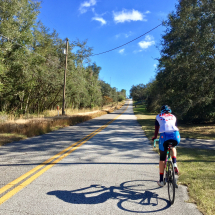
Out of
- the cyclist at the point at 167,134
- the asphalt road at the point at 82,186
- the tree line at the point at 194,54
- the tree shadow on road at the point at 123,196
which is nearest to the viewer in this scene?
the asphalt road at the point at 82,186

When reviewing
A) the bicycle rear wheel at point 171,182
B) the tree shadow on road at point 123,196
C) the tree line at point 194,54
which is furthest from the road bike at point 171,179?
the tree line at point 194,54

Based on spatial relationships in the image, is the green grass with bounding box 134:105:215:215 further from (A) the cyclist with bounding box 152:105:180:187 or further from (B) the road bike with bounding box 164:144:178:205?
(A) the cyclist with bounding box 152:105:180:187

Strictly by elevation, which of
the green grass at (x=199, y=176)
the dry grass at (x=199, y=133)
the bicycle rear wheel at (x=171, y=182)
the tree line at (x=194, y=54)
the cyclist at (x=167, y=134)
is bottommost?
the dry grass at (x=199, y=133)

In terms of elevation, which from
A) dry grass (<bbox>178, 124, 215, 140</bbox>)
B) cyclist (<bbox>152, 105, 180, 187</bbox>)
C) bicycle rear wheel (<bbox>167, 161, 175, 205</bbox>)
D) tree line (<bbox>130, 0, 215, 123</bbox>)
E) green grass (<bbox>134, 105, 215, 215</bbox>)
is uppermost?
tree line (<bbox>130, 0, 215, 123</bbox>)

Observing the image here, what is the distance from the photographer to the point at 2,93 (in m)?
20.2

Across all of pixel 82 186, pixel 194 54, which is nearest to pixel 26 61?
pixel 194 54

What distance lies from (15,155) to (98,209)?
4417 millimetres

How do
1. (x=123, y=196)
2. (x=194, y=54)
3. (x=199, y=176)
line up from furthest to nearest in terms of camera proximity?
(x=194, y=54) < (x=199, y=176) < (x=123, y=196)

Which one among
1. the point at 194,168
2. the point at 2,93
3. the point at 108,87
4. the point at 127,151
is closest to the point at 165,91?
the point at 127,151

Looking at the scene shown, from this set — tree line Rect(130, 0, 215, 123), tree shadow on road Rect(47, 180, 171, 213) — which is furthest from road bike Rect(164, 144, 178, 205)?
tree line Rect(130, 0, 215, 123)

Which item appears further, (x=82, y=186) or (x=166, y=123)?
(x=82, y=186)

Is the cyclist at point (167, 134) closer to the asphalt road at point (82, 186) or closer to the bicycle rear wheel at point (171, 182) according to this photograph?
the bicycle rear wheel at point (171, 182)

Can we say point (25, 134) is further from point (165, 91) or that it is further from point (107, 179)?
point (165, 91)

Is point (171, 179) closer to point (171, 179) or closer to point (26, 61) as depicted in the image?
point (171, 179)
